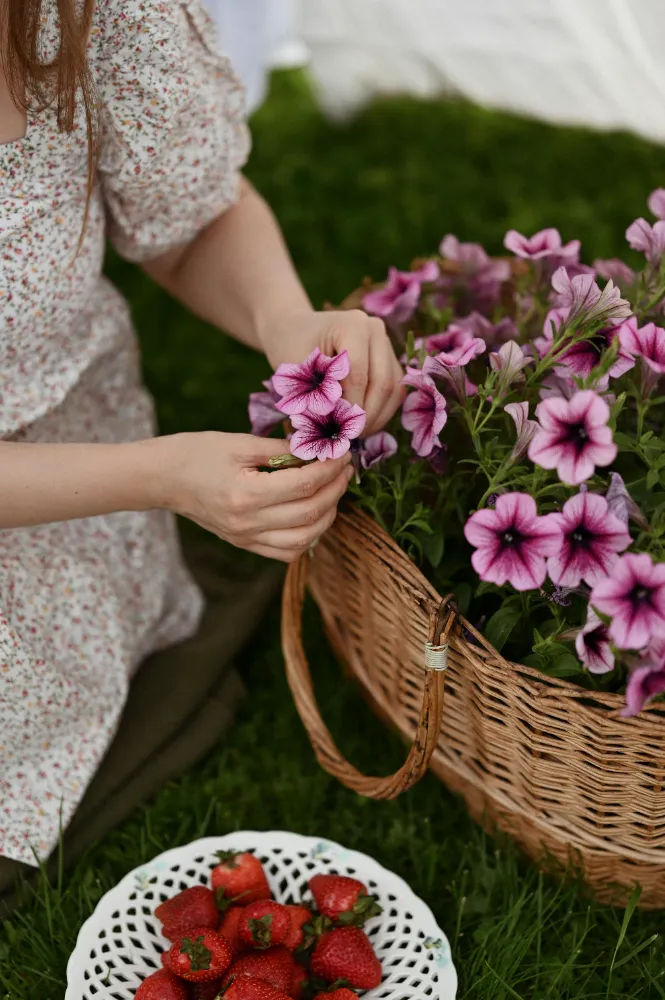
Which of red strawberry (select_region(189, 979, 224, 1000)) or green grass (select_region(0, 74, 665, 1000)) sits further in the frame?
green grass (select_region(0, 74, 665, 1000))

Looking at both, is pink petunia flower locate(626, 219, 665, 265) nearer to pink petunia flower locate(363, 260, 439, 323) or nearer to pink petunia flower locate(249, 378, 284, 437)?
pink petunia flower locate(363, 260, 439, 323)

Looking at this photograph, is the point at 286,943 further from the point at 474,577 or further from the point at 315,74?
the point at 315,74

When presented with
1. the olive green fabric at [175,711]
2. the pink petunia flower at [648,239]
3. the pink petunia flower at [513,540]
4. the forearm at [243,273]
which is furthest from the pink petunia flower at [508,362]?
the olive green fabric at [175,711]

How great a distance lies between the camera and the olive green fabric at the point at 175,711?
4.20 ft

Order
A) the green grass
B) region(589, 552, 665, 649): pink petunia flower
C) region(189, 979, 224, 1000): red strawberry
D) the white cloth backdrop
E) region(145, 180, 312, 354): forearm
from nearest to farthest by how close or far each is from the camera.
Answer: region(589, 552, 665, 649): pink petunia flower → region(189, 979, 224, 1000): red strawberry → the green grass → region(145, 180, 312, 354): forearm → the white cloth backdrop

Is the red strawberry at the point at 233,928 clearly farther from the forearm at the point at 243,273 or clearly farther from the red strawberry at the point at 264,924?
the forearm at the point at 243,273

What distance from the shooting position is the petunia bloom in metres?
0.80

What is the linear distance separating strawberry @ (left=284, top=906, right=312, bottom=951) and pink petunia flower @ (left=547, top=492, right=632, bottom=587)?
463 millimetres

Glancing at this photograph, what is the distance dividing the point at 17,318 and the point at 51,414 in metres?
0.16

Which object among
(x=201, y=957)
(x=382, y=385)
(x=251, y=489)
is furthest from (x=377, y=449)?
(x=201, y=957)

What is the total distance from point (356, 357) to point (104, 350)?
1.27 ft

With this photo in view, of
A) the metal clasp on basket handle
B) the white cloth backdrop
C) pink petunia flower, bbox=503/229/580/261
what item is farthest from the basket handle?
the white cloth backdrop

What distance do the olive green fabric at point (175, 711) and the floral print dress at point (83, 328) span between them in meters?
0.06

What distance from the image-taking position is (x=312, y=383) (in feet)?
3.16
